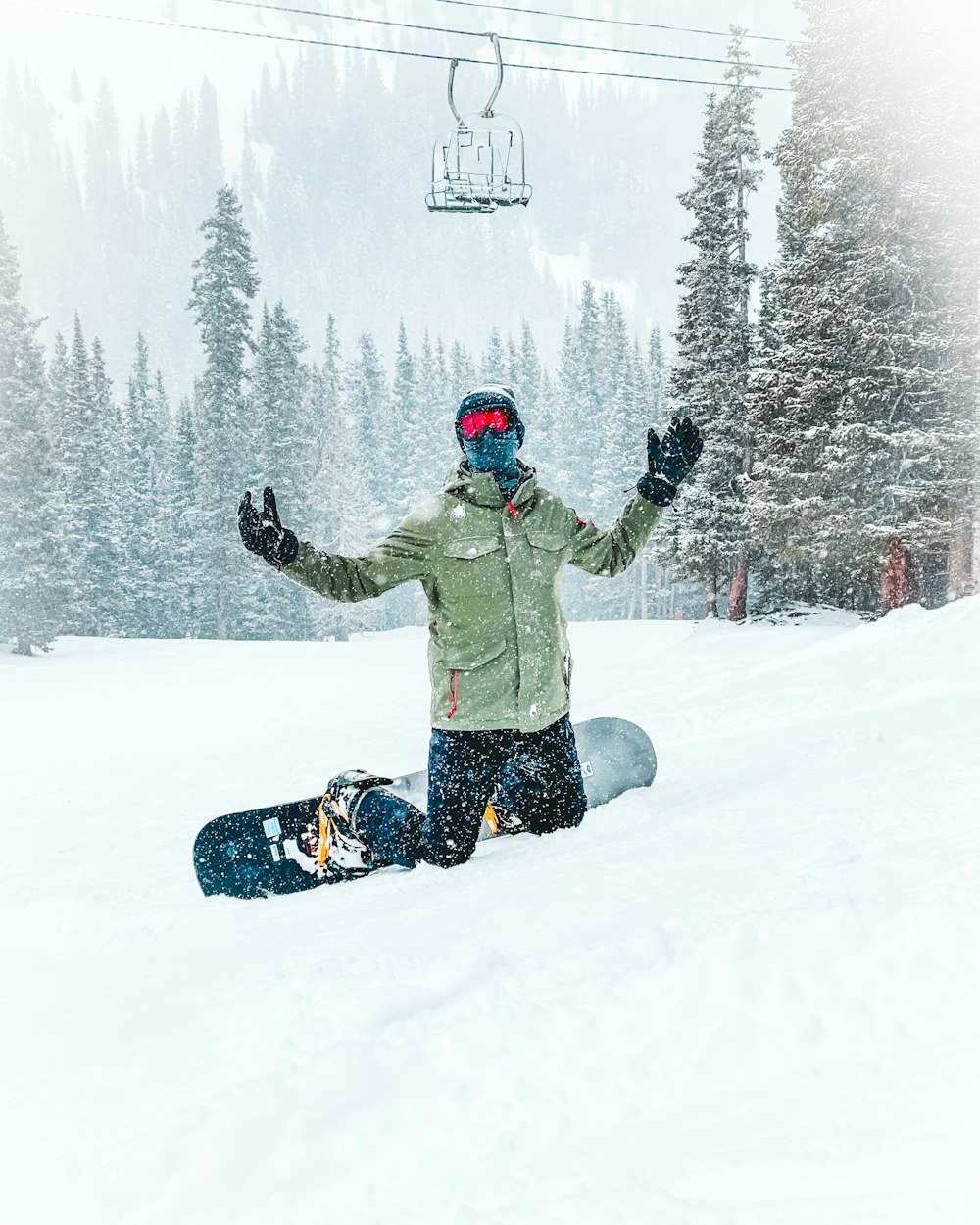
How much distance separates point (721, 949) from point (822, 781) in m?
1.95

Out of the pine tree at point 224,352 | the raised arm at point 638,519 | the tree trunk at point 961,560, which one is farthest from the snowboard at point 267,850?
the pine tree at point 224,352

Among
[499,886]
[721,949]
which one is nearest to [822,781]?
[499,886]

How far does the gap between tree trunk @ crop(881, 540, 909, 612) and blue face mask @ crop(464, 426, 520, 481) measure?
1491 cm

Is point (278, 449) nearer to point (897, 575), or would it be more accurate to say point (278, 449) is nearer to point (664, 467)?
point (897, 575)

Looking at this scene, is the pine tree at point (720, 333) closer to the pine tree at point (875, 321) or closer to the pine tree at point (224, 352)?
the pine tree at point (875, 321)

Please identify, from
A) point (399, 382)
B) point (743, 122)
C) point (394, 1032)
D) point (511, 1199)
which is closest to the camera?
point (511, 1199)

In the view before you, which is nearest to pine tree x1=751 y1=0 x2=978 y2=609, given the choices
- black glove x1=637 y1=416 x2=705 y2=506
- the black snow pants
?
Answer: black glove x1=637 y1=416 x2=705 y2=506

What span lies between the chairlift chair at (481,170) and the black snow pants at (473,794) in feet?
32.4

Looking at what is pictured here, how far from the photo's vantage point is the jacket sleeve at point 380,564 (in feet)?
12.5

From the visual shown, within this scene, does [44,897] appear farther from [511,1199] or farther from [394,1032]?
[511,1199]

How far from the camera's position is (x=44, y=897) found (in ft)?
15.0

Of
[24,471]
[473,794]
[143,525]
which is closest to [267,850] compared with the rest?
[473,794]

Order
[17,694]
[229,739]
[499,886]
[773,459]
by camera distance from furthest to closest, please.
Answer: [773,459]
[17,694]
[229,739]
[499,886]

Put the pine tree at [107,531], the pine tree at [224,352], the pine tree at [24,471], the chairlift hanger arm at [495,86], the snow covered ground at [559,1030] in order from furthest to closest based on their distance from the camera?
the pine tree at [107,531] < the pine tree at [224,352] < the pine tree at [24,471] < the chairlift hanger arm at [495,86] < the snow covered ground at [559,1030]
